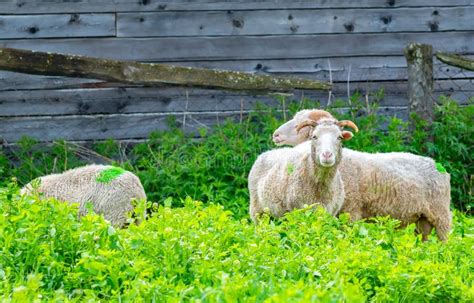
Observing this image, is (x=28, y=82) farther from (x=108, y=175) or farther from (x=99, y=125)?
(x=108, y=175)

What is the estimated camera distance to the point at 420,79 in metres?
11.1

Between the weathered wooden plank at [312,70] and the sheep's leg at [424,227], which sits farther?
the weathered wooden plank at [312,70]

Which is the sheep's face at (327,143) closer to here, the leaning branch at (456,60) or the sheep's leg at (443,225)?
the sheep's leg at (443,225)

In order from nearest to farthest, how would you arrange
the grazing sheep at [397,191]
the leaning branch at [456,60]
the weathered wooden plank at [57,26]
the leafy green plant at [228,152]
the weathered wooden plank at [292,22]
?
the grazing sheep at [397,191]
the leafy green plant at [228,152]
the leaning branch at [456,60]
the weathered wooden plank at [57,26]
the weathered wooden plank at [292,22]

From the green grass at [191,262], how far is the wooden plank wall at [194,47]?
5.60 metres

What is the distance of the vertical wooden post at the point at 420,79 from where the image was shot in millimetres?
11062

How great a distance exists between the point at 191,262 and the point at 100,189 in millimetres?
3174

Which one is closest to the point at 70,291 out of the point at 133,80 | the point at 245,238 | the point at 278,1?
the point at 245,238

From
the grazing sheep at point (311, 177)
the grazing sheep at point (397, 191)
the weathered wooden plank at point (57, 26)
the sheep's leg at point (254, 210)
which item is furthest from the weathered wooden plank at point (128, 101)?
the grazing sheep at point (311, 177)

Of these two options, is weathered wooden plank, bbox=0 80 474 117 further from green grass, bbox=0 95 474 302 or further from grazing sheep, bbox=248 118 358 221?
green grass, bbox=0 95 474 302

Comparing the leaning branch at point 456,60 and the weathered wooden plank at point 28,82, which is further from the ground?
the leaning branch at point 456,60

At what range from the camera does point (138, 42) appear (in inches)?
464

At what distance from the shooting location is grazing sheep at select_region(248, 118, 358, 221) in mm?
7953

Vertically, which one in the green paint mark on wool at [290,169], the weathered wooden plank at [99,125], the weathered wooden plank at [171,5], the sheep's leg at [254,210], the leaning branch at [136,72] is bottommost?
the sheep's leg at [254,210]
